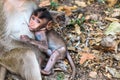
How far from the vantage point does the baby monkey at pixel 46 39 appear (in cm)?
571

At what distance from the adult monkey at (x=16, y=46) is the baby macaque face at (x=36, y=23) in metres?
0.10

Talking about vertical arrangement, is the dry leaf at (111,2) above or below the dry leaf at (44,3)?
below

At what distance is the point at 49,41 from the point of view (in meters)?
5.95

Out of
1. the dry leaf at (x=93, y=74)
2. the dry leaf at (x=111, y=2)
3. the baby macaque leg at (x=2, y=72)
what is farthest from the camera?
the dry leaf at (x=111, y=2)

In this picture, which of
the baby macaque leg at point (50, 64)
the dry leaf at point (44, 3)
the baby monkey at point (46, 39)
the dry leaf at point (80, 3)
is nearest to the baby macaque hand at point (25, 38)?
the baby monkey at point (46, 39)

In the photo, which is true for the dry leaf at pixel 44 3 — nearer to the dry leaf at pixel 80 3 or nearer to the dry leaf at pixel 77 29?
the dry leaf at pixel 80 3

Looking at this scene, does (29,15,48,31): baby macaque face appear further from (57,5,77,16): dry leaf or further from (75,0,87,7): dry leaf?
Answer: (75,0,87,7): dry leaf

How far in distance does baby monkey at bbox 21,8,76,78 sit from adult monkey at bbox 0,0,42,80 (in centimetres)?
10

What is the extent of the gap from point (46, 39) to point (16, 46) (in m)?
0.46

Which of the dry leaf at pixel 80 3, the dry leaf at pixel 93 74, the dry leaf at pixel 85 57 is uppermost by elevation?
the dry leaf at pixel 80 3

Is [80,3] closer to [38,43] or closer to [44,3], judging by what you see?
[44,3]

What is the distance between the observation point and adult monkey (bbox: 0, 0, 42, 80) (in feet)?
17.8

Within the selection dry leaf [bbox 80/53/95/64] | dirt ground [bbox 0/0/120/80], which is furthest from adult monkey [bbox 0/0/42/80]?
dry leaf [bbox 80/53/95/64]

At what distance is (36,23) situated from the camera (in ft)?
18.7
